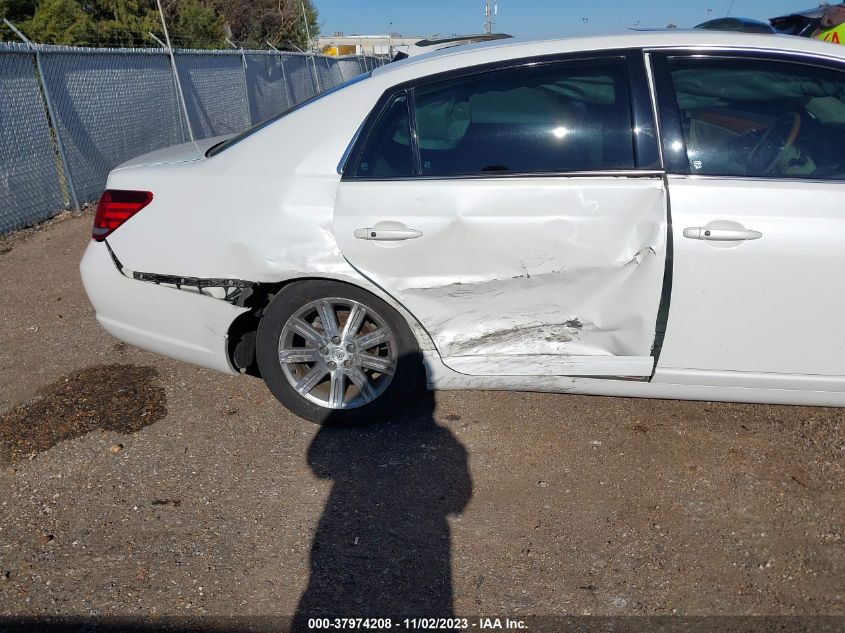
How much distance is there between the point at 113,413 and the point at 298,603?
1811mm

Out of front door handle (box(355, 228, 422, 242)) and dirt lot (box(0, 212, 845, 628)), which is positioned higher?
front door handle (box(355, 228, 422, 242))

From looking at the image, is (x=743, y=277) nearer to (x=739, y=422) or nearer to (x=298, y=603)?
(x=739, y=422)

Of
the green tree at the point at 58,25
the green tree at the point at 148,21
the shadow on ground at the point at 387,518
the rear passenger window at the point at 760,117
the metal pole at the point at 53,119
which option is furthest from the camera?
the green tree at the point at 148,21

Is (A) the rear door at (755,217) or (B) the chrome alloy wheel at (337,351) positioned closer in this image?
(A) the rear door at (755,217)

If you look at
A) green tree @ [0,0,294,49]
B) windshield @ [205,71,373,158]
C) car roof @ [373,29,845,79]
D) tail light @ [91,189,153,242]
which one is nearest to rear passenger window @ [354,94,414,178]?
car roof @ [373,29,845,79]

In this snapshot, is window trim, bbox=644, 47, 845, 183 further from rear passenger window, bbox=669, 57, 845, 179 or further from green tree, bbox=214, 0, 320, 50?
green tree, bbox=214, 0, 320, 50

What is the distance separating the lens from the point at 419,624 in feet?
8.15

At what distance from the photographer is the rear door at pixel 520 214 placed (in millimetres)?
3115

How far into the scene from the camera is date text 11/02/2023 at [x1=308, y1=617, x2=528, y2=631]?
2471 mm

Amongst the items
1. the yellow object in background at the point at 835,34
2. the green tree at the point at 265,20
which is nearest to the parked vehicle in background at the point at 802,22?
the yellow object in background at the point at 835,34

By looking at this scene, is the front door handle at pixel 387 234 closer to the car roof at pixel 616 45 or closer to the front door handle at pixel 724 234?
the car roof at pixel 616 45

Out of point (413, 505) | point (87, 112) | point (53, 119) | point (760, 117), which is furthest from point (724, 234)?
point (87, 112)

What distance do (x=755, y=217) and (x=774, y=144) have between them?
1.29 ft

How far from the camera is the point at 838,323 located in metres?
3.06
